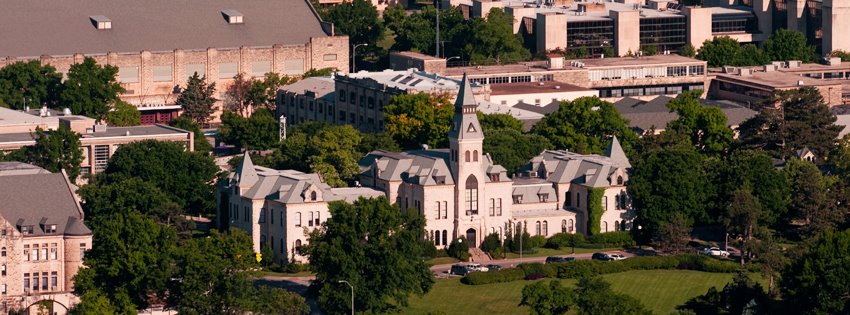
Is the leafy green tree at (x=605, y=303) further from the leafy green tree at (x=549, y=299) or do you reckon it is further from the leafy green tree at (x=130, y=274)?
the leafy green tree at (x=130, y=274)

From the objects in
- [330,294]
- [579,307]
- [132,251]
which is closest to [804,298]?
[579,307]

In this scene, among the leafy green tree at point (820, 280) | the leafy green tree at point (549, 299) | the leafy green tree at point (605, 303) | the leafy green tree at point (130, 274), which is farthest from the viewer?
the leafy green tree at point (130, 274)

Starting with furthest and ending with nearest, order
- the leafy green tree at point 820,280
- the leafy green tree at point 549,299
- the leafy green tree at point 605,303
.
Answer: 1. the leafy green tree at point 820,280
2. the leafy green tree at point 549,299
3. the leafy green tree at point 605,303

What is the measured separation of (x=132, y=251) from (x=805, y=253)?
136ft

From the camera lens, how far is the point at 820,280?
635 feet

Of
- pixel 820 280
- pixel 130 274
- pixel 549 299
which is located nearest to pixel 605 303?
pixel 549 299

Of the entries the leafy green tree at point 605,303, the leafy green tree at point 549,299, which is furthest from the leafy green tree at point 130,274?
the leafy green tree at point 605,303

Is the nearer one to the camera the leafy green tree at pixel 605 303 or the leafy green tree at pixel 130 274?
the leafy green tree at pixel 605 303

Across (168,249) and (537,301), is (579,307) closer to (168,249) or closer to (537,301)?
(537,301)

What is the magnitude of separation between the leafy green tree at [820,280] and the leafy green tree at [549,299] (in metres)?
13.5

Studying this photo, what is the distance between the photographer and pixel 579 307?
189125 mm

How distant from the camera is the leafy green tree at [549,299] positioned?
7544 inches

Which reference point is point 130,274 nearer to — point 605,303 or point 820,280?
point 605,303

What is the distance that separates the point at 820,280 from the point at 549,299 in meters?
16.4
